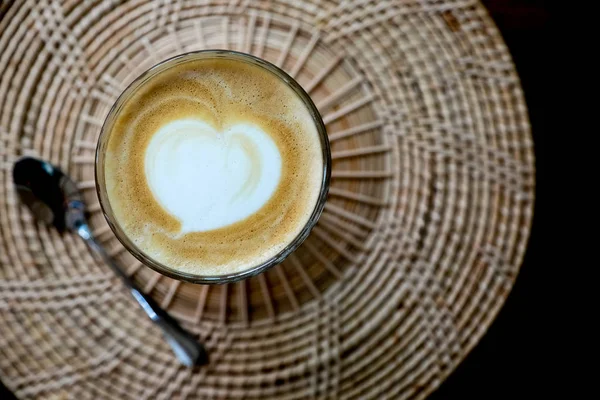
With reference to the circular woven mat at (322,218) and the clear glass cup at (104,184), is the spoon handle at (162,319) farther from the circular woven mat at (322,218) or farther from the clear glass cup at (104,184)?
the clear glass cup at (104,184)

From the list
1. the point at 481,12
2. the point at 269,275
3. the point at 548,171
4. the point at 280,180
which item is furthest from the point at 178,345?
the point at 548,171

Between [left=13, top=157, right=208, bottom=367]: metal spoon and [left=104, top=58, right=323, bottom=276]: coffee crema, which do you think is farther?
[left=13, top=157, right=208, bottom=367]: metal spoon

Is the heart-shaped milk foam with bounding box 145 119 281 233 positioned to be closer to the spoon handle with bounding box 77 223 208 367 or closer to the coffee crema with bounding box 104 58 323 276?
the coffee crema with bounding box 104 58 323 276

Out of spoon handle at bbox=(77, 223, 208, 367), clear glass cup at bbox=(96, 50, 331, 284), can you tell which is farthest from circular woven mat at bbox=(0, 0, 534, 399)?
clear glass cup at bbox=(96, 50, 331, 284)

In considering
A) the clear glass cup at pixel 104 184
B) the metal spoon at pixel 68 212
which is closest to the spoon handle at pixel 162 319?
the metal spoon at pixel 68 212

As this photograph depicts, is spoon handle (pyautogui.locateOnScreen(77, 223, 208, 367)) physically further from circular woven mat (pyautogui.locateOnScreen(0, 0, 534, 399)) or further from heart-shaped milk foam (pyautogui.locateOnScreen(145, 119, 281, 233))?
heart-shaped milk foam (pyautogui.locateOnScreen(145, 119, 281, 233))

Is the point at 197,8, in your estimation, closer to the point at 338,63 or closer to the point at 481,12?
the point at 338,63

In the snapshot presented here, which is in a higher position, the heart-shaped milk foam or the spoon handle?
A: the heart-shaped milk foam
